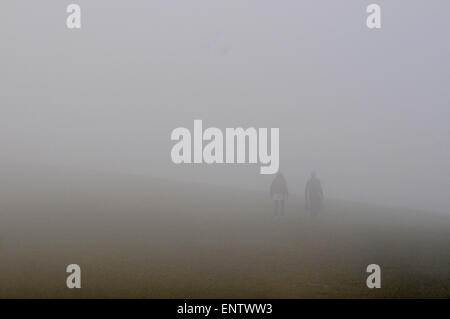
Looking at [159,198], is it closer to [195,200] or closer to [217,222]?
[195,200]

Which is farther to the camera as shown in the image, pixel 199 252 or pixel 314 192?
pixel 314 192

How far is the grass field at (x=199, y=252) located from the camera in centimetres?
1147

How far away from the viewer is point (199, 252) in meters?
15.4

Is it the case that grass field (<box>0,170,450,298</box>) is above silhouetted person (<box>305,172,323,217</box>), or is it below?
below

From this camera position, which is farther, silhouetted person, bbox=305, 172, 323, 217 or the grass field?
silhouetted person, bbox=305, 172, 323, 217

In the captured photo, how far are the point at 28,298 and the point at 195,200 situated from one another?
69.2 feet

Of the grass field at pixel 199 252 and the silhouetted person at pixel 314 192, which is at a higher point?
the silhouetted person at pixel 314 192

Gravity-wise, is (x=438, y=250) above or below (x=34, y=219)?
below

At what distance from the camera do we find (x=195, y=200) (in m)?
31.3

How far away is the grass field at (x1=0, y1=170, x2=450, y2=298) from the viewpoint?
11.5 meters

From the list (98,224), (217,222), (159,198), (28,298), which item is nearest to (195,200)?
(159,198)

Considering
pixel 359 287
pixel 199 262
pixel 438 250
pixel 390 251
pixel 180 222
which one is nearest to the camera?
pixel 359 287

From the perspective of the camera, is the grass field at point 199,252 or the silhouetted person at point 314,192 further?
the silhouetted person at point 314,192

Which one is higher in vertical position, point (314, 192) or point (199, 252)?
point (314, 192)
